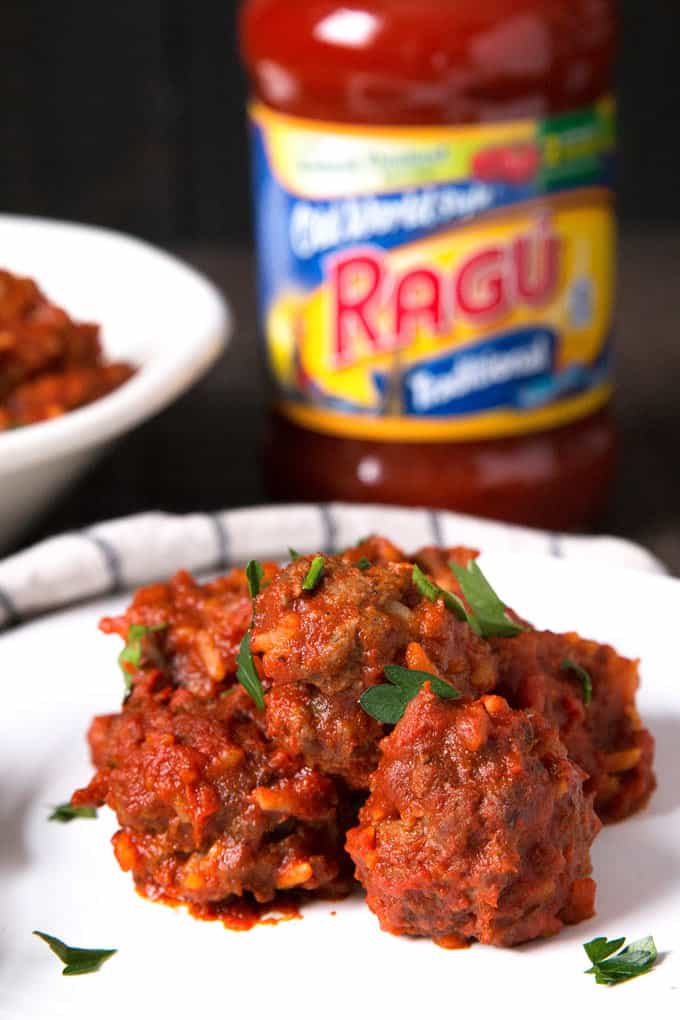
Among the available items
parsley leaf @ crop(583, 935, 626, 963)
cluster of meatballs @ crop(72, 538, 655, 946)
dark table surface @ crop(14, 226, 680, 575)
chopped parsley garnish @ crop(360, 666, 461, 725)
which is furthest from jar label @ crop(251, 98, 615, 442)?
parsley leaf @ crop(583, 935, 626, 963)

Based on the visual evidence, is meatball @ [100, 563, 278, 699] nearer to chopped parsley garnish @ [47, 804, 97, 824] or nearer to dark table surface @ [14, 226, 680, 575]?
chopped parsley garnish @ [47, 804, 97, 824]

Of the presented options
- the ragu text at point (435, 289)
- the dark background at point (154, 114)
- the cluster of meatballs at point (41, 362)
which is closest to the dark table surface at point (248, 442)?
the cluster of meatballs at point (41, 362)

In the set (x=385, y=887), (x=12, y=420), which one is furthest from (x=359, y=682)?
(x=12, y=420)

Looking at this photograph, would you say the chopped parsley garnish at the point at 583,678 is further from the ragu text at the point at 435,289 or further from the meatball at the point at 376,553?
the ragu text at the point at 435,289

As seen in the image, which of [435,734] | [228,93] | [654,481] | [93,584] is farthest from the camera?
[228,93]

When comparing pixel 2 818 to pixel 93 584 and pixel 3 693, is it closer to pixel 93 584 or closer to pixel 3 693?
pixel 3 693

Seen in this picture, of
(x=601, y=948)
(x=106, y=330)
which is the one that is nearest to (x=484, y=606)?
(x=601, y=948)

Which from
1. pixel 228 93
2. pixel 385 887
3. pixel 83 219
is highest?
pixel 385 887
